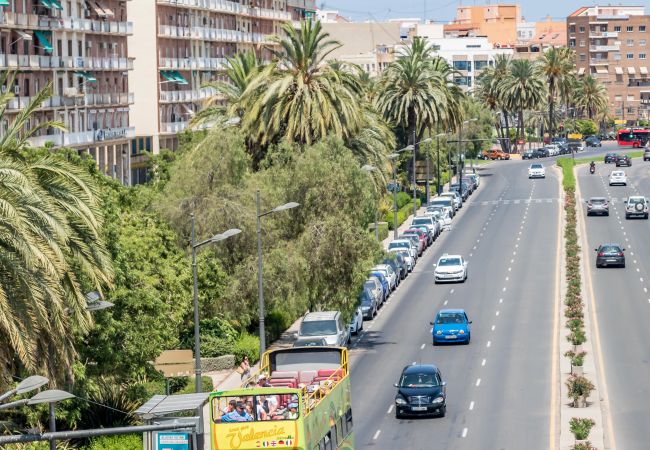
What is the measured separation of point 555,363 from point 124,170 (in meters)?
64.0

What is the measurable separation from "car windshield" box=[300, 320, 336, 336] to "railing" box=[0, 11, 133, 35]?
38.0 metres

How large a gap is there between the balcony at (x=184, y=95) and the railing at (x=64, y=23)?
46.6 feet

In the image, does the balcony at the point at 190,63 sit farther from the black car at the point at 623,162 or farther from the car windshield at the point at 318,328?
the car windshield at the point at 318,328

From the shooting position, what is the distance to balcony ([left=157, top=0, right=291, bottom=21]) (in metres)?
135

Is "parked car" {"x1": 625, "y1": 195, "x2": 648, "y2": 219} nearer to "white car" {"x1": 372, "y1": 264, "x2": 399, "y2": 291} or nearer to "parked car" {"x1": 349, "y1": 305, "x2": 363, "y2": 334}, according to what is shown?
"white car" {"x1": 372, "y1": 264, "x2": 399, "y2": 291}

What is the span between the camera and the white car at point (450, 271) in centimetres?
8381

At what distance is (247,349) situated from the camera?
60469 millimetres

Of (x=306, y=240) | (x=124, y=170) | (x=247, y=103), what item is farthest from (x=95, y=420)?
(x=124, y=170)

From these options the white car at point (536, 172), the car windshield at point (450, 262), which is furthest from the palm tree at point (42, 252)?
the white car at point (536, 172)

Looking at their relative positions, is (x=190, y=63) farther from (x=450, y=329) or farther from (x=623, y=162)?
(x=450, y=329)

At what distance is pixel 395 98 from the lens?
117m

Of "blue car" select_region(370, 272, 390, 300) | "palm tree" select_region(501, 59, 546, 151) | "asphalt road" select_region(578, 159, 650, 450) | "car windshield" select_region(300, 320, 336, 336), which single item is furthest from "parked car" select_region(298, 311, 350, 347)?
"palm tree" select_region(501, 59, 546, 151)

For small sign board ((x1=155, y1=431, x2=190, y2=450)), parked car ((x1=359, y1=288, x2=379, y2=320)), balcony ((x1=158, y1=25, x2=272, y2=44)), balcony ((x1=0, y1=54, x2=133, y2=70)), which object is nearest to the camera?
small sign board ((x1=155, y1=431, x2=190, y2=450))

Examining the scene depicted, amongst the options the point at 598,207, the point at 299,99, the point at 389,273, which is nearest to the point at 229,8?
the point at 598,207
